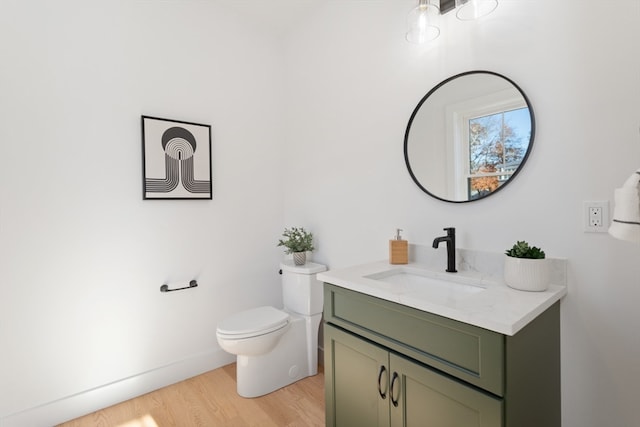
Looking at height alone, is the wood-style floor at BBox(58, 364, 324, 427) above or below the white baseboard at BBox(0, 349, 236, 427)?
below

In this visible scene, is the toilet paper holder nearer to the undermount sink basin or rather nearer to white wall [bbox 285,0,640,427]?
white wall [bbox 285,0,640,427]

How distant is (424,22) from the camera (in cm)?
150

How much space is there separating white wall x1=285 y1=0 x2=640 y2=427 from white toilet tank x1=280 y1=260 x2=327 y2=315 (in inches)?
16.8

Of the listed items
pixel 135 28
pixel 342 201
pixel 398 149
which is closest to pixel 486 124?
pixel 398 149

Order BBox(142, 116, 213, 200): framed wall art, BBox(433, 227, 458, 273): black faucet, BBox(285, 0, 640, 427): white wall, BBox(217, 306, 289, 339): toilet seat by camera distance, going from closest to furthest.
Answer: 1. BBox(285, 0, 640, 427): white wall
2. BBox(433, 227, 458, 273): black faucet
3. BBox(217, 306, 289, 339): toilet seat
4. BBox(142, 116, 213, 200): framed wall art

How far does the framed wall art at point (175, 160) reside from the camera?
2.02 m

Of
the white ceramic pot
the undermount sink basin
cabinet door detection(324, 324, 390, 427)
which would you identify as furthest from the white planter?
the white ceramic pot

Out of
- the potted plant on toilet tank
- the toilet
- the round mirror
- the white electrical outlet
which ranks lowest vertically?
the toilet

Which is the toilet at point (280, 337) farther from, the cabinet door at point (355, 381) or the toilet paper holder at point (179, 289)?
the cabinet door at point (355, 381)

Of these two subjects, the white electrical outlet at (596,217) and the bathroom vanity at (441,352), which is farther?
the white electrical outlet at (596,217)

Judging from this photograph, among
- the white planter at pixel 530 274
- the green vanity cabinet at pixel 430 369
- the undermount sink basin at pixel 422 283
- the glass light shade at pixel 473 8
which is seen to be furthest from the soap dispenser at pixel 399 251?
the glass light shade at pixel 473 8

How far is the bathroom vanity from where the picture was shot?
906mm

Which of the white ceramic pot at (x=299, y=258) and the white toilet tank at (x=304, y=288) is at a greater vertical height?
the white ceramic pot at (x=299, y=258)

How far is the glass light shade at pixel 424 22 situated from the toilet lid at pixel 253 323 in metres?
1.76
